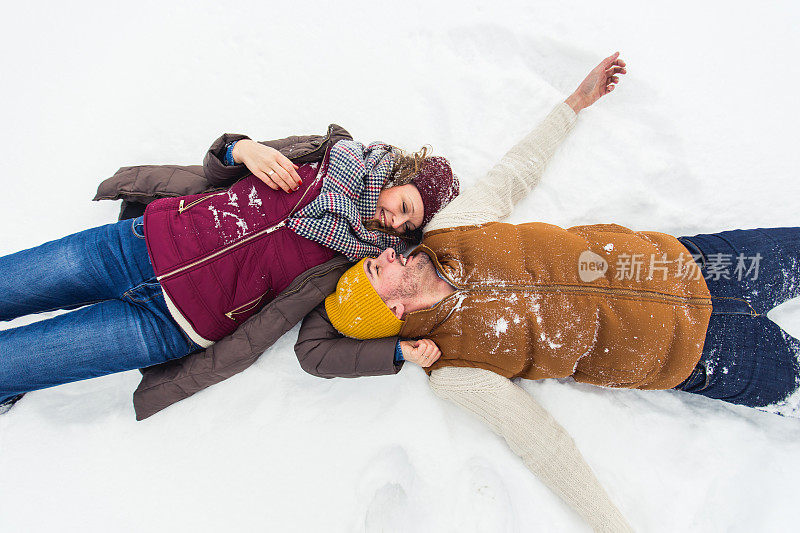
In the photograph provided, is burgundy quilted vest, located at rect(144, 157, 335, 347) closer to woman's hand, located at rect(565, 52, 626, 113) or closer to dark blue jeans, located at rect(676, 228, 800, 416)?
woman's hand, located at rect(565, 52, 626, 113)

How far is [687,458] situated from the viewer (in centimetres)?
216

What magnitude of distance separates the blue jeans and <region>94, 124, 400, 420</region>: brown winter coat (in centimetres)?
15

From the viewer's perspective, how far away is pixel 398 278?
192cm

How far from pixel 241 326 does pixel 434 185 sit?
47.8 inches

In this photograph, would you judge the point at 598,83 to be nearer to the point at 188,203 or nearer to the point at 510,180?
the point at 510,180

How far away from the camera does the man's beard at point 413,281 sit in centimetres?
192

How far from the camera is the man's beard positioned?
1920 millimetres

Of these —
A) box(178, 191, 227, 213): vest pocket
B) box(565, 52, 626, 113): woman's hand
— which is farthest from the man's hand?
box(565, 52, 626, 113): woman's hand

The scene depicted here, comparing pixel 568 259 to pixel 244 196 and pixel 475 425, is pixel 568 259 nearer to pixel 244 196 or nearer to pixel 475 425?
pixel 475 425

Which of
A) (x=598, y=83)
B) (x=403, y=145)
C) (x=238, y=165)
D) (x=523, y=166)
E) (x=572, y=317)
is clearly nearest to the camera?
(x=572, y=317)

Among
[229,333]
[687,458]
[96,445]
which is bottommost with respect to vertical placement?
[96,445]

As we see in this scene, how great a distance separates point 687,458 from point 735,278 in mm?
1006

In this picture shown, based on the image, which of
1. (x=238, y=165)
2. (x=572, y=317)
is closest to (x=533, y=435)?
(x=572, y=317)

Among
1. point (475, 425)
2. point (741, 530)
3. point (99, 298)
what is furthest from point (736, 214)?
point (99, 298)
